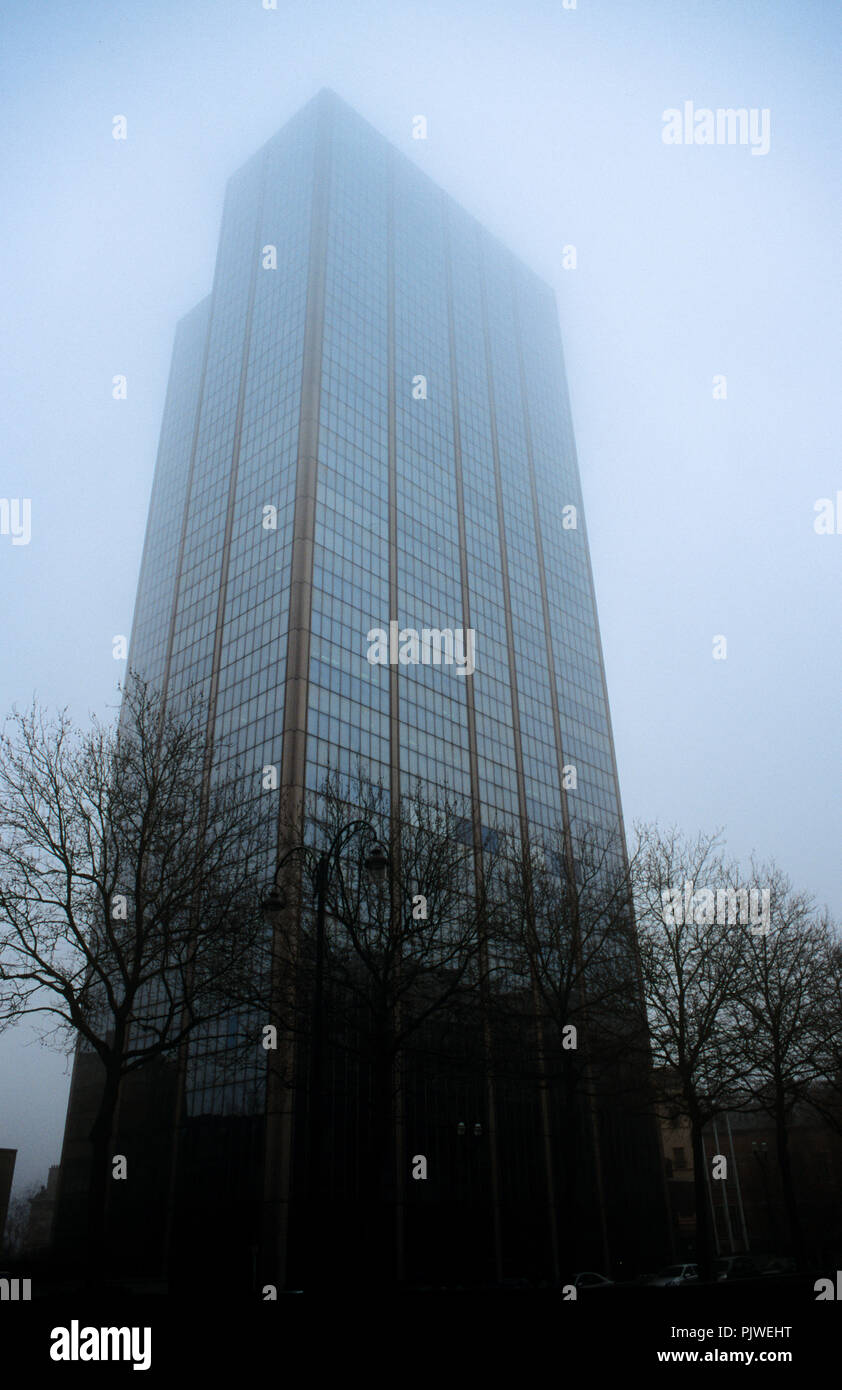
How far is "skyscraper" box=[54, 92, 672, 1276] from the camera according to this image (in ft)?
190

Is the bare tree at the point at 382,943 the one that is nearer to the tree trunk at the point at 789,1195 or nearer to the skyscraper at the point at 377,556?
the skyscraper at the point at 377,556

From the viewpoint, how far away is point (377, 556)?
71125 mm

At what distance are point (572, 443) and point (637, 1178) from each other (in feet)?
266

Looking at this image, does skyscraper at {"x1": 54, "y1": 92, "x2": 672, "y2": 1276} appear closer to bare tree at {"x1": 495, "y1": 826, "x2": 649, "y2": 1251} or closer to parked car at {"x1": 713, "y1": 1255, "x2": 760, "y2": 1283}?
bare tree at {"x1": 495, "y1": 826, "x2": 649, "y2": 1251}

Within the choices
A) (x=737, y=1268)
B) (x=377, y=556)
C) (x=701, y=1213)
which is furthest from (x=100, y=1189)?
(x=377, y=556)

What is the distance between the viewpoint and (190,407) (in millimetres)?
94312

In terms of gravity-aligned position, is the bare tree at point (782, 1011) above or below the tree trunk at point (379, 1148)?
above

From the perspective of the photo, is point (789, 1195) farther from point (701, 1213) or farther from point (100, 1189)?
point (100, 1189)

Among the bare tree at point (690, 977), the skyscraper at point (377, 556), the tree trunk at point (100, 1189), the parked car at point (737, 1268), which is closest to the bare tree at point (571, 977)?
the bare tree at point (690, 977)

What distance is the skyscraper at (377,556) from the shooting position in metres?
57.9

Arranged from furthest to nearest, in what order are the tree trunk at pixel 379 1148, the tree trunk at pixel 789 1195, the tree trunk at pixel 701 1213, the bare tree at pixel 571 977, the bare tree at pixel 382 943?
the tree trunk at pixel 789 1195 < the tree trunk at pixel 701 1213 < the bare tree at pixel 571 977 < the bare tree at pixel 382 943 < the tree trunk at pixel 379 1148

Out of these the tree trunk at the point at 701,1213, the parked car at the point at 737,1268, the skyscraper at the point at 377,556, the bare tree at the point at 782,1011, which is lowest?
the parked car at the point at 737,1268
